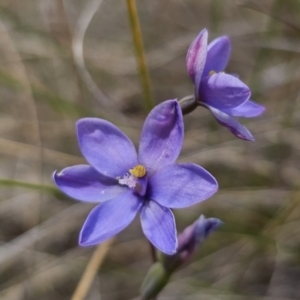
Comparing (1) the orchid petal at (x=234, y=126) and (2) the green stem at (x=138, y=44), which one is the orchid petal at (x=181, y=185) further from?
(2) the green stem at (x=138, y=44)

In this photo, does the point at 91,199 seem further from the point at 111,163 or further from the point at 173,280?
the point at 173,280

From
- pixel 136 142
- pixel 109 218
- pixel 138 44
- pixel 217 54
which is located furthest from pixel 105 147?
pixel 136 142

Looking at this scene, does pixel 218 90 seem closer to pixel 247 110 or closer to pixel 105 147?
pixel 247 110

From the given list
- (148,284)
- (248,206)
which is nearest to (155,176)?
(148,284)

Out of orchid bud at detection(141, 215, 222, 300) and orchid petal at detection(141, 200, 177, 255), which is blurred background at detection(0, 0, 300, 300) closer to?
orchid bud at detection(141, 215, 222, 300)

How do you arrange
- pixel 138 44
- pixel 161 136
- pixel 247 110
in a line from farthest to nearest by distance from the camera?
pixel 138 44
pixel 247 110
pixel 161 136

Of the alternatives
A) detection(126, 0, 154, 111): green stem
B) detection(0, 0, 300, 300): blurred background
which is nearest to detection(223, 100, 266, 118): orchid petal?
detection(126, 0, 154, 111): green stem
